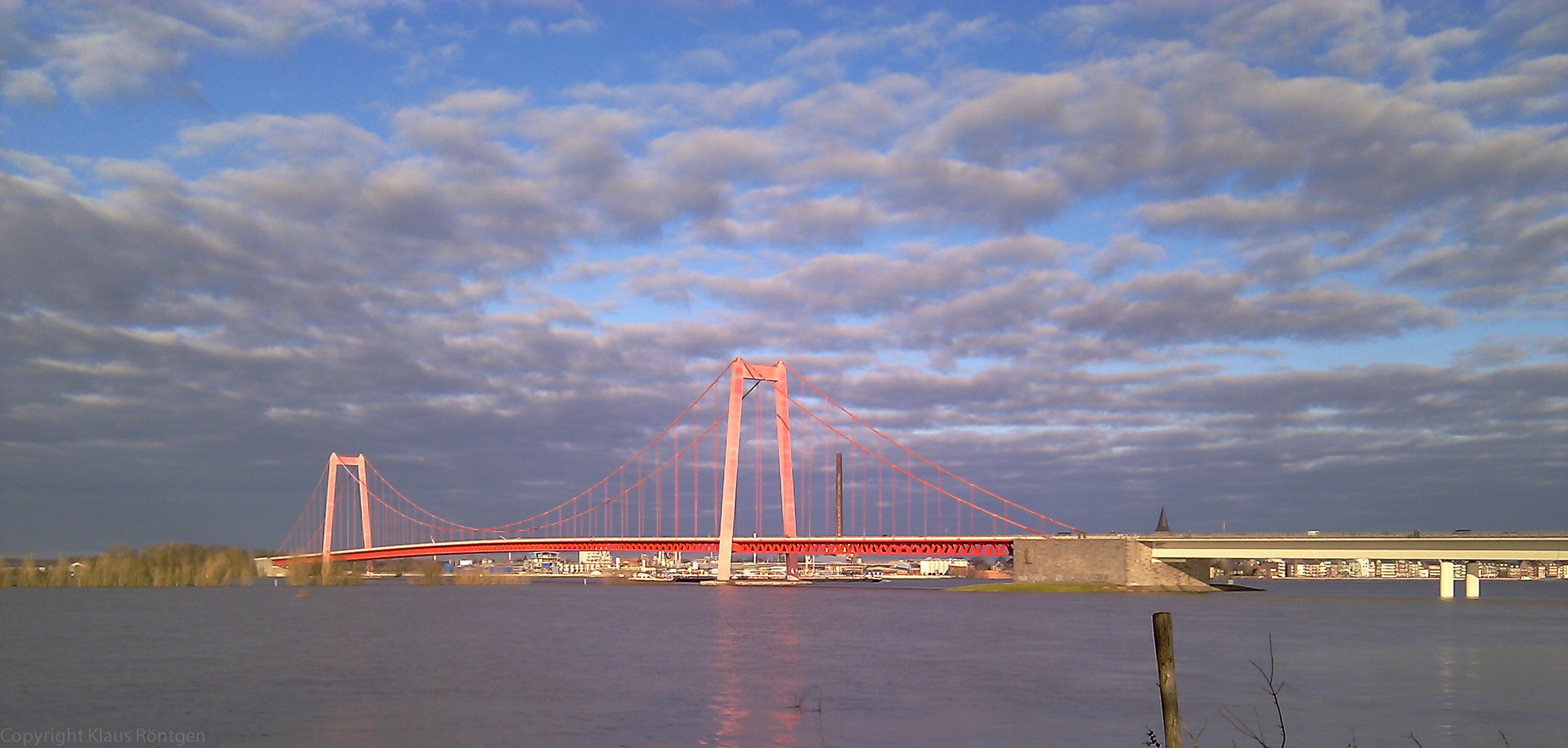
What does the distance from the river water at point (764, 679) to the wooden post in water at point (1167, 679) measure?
738cm

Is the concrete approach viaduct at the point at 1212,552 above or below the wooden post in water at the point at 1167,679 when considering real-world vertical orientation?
below

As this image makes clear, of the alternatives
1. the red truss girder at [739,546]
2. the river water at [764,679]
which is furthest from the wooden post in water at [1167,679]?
the red truss girder at [739,546]

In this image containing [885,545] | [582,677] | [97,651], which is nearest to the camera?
[582,677]

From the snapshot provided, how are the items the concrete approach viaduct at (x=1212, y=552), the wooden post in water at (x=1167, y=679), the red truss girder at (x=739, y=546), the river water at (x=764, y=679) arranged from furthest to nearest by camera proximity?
the red truss girder at (x=739, y=546)
the concrete approach viaduct at (x=1212, y=552)
the river water at (x=764, y=679)
the wooden post in water at (x=1167, y=679)

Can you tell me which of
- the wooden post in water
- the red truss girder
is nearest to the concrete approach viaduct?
the red truss girder

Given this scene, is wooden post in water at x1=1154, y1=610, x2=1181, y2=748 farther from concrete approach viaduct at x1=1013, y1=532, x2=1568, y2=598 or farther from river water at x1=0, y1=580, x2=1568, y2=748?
concrete approach viaduct at x1=1013, y1=532, x2=1568, y2=598

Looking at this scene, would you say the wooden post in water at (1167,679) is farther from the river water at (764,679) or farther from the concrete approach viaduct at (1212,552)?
the concrete approach viaduct at (1212,552)

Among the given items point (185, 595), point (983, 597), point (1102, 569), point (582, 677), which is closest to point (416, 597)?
point (185, 595)

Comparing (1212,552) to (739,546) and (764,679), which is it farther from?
(764,679)

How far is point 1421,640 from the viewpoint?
128 feet

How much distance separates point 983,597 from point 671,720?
61.7 m

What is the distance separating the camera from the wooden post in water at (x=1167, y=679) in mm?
10688

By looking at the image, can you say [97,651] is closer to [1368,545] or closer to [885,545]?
[885,545]

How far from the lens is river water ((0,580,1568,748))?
19.2m
